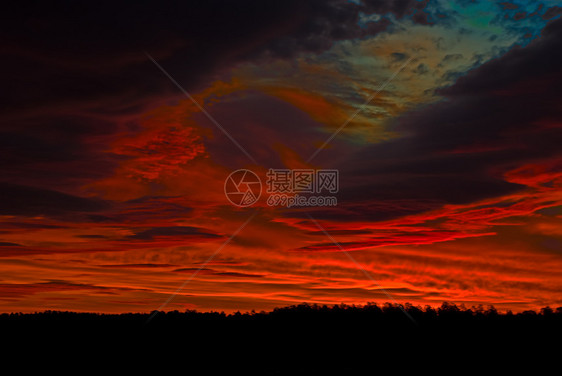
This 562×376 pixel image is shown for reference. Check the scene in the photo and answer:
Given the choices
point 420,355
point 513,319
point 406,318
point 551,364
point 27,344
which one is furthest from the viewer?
point 406,318

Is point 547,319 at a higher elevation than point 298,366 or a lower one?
higher

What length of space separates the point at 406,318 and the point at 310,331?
15.6m

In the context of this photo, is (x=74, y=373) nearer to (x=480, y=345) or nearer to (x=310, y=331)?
(x=310, y=331)

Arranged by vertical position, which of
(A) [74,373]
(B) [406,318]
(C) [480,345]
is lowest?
(A) [74,373]

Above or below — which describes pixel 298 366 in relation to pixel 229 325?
below

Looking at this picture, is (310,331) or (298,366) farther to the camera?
(310,331)

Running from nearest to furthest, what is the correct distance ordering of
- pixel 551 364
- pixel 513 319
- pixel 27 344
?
1. pixel 551 364
2. pixel 513 319
3. pixel 27 344

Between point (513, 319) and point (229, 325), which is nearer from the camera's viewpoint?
point (513, 319)

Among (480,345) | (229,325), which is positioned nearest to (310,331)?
(229,325)

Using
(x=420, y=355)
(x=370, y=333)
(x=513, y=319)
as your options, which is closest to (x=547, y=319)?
(x=513, y=319)

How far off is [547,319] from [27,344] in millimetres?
70868

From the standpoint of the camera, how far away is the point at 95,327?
89000mm

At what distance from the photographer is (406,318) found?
287 ft

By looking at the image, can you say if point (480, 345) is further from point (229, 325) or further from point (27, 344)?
point (27, 344)
